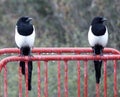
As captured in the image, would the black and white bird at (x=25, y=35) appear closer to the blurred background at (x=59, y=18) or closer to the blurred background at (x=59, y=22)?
the blurred background at (x=59, y=22)

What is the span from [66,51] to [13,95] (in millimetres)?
2447

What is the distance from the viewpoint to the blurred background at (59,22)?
10.4 meters

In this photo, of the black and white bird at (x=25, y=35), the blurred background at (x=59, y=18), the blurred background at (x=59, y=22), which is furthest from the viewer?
the blurred background at (x=59, y=18)

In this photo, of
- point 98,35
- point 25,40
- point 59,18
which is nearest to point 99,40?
point 98,35

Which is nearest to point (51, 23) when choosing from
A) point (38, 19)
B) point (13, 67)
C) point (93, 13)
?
point (38, 19)

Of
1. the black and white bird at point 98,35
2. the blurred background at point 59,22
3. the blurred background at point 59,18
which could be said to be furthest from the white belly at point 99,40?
the blurred background at point 59,18

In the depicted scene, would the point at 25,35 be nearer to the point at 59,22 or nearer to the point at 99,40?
the point at 99,40

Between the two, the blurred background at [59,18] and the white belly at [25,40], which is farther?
the blurred background at [59,18]

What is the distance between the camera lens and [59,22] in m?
15.2

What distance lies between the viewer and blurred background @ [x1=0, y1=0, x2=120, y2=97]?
10.4 m

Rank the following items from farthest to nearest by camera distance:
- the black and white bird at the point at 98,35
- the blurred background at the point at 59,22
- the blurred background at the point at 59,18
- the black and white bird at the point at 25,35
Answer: the blurred background at the point at 59,18, the blurred background at the point at 59,22, the black and white bird at the point at 98,35, the black and white bird at the point at 25,35

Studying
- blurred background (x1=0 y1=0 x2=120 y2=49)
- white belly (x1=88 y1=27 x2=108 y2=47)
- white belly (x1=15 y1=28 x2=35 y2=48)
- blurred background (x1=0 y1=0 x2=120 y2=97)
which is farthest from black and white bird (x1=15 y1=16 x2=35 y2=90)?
blurred background (x1=0 y1=0 x2=120 y2=49)

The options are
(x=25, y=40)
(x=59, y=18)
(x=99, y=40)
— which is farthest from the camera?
(x=59, y=18)

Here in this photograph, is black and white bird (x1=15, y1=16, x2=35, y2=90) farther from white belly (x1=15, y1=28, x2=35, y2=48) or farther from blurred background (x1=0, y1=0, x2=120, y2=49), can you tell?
blurred background (x1=0, y1=0, x2=120, y2=49)
